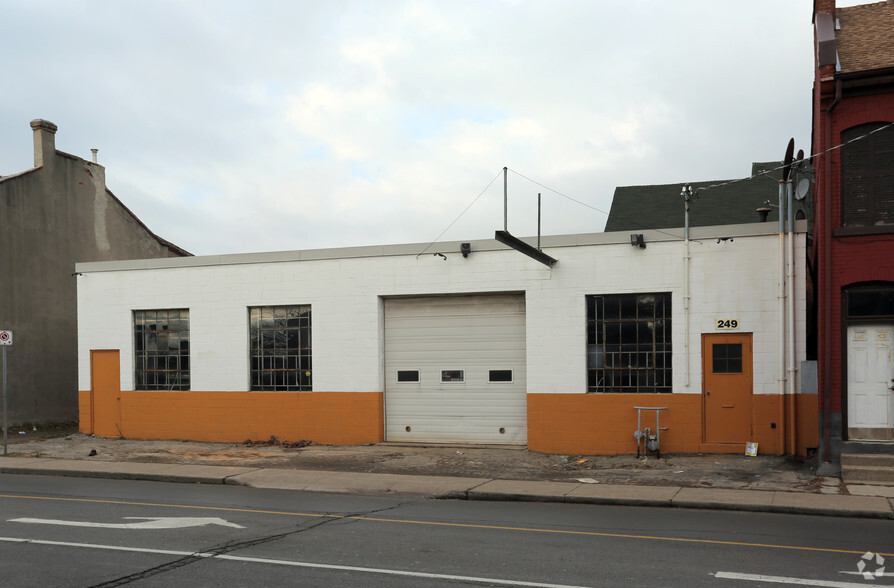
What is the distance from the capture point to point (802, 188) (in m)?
14.6

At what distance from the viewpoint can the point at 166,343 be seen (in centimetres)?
1980

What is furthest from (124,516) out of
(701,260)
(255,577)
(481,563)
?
(701,260)

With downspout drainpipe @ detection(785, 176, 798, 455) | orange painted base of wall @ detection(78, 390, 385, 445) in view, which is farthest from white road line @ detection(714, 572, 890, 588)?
orange painted base of wall @ detection(78, 390, 385, 445)

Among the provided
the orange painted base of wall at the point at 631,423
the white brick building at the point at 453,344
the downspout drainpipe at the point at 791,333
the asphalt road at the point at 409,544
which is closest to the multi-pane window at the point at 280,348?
the white brick building at the point at 453,344

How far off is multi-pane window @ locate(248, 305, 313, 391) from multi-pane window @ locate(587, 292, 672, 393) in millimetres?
6698

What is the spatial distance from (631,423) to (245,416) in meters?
9.08

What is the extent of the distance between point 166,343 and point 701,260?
12987mm

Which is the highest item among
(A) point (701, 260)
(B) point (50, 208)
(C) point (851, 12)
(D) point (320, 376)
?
(C) point (851, 12)

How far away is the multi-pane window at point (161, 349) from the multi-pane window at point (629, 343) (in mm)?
10119

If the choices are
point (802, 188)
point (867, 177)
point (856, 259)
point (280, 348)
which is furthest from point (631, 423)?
point (280, 348)

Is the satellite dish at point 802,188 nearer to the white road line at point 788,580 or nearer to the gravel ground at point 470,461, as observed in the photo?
the gravel ground at point 470,461

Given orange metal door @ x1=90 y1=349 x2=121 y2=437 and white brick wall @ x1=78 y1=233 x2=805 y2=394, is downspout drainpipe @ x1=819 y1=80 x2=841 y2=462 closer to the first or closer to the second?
white brick wall @ x1=78 y1=233 x2=805 y2=394

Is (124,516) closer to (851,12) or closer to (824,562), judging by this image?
(824,562)

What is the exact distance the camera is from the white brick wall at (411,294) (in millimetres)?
15102
